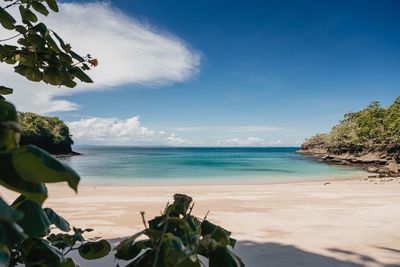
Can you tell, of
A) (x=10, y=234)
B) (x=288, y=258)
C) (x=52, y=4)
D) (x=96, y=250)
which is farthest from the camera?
(x=288, y=258)

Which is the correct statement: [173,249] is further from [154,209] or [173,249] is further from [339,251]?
[154,209]

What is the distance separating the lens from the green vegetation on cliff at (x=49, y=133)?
66.7 m

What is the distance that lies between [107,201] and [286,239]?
27.8ft

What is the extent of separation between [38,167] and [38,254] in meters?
0.76

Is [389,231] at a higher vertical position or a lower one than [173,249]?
lower

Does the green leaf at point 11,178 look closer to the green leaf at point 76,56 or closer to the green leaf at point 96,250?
the green leaf at point 96,250

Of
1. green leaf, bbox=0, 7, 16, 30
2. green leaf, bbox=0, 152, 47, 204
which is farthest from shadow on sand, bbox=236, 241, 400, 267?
A: green leaf, bbox=0, 152, 47, 204

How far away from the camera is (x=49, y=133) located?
73.4 m

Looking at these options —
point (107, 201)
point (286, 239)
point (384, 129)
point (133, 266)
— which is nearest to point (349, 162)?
point (384, 129)

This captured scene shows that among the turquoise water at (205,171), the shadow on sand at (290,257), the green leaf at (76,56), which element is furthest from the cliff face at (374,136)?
the green leaf at (76,56)

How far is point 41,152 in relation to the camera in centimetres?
55

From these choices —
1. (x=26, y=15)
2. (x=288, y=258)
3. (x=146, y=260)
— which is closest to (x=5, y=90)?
(x=26, y=15)

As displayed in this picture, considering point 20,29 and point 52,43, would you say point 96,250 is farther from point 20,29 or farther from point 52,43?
point 20,29

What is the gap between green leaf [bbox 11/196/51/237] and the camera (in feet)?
3.22
